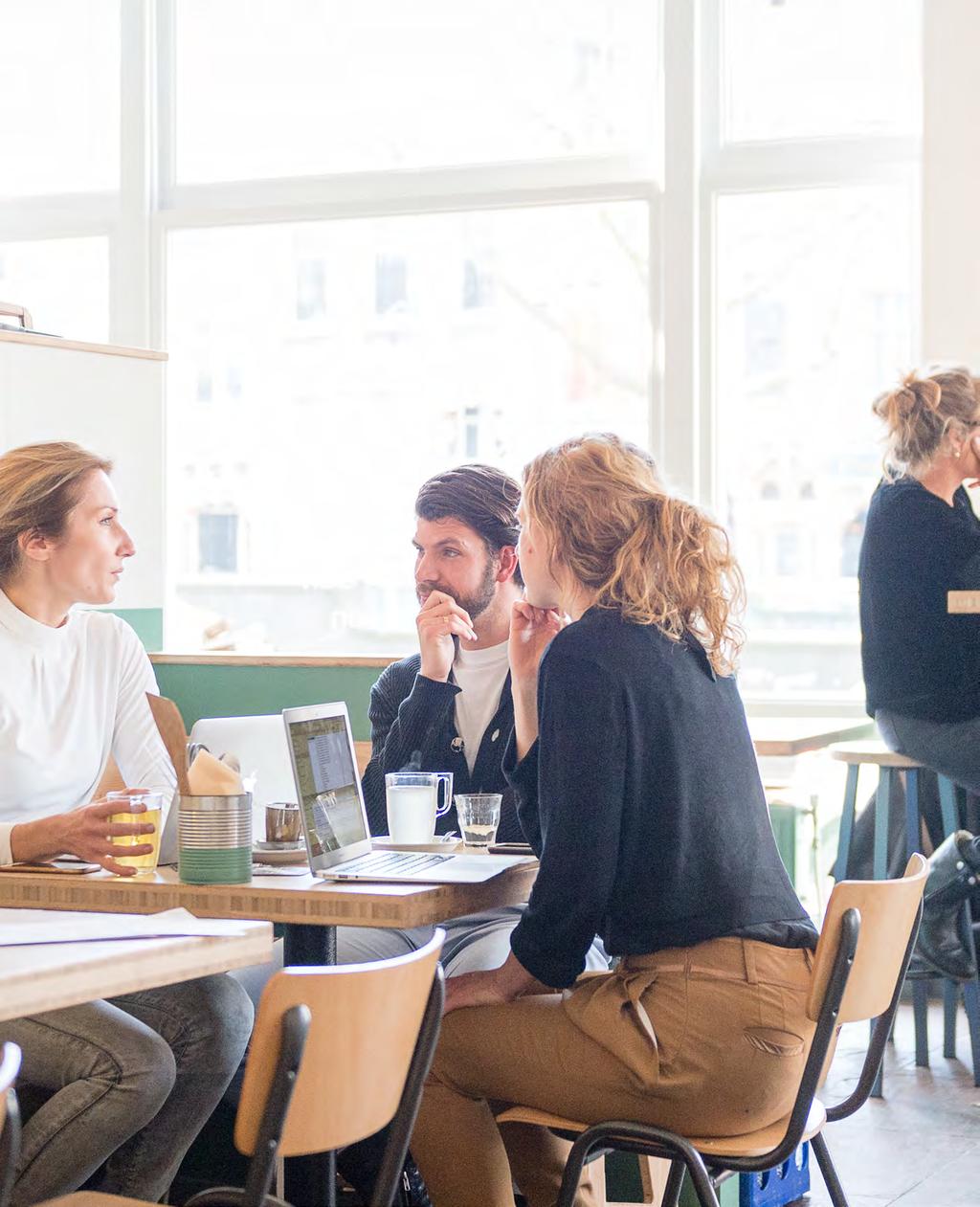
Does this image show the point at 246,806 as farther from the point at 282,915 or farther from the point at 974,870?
the point at 974,870

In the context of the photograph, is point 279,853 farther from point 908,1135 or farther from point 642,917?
point 908,1135

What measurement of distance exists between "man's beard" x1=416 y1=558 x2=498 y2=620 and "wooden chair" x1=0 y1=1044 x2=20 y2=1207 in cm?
151

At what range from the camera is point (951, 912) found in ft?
12.4

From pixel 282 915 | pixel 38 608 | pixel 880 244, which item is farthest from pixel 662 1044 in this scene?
pixel 880 244

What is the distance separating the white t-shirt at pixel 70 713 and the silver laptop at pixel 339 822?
612 millimetres

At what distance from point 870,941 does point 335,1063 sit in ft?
2.46

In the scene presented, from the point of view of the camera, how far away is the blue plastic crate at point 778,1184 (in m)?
2.81

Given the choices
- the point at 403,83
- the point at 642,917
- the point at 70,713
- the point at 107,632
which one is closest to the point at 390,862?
the point at 642,917

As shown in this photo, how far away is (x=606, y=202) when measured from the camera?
5598 millimetres

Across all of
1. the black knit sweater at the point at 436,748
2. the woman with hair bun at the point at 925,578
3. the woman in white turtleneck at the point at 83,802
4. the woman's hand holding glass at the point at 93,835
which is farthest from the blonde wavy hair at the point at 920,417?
the woman's hand holding glass at the point at 93,835

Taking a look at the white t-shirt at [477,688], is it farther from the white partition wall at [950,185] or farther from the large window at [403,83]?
the large window at [403,83]

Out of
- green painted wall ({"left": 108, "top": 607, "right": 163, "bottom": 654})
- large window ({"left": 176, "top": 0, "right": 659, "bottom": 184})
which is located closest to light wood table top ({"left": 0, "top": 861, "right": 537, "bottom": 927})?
green painted wall ({"left": 108, "top": 607, "right": 163, "bottom": 654})

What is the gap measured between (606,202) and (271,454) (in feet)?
4.90

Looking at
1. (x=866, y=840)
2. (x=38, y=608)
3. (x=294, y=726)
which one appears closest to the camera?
(x=294, y=726)
